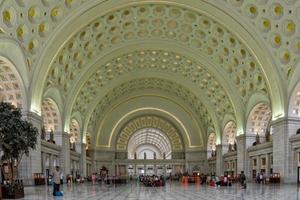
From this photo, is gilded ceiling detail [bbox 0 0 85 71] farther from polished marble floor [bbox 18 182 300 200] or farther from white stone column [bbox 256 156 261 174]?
white stone column [bbox 256 156 261 174]

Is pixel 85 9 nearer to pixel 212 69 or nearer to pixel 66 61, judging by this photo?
pixel 66 61

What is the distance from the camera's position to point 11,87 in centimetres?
3356

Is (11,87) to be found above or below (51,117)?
above

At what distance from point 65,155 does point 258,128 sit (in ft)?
73.8

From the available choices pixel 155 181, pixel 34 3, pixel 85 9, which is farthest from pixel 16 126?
pixel 155 181

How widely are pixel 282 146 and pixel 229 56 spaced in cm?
1135

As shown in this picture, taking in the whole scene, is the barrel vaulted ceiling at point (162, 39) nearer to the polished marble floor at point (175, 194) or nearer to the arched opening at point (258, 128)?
the arched opening at point (258, 128)

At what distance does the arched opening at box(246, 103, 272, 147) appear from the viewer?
1879 inches

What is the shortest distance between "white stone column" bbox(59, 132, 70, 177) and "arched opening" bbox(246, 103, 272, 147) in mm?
20834

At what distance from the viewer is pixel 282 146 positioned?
38156 mm

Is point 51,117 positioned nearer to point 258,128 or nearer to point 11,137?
point 258,128

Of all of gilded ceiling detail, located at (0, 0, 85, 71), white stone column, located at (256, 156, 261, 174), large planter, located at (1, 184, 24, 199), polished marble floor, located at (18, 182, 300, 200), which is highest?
gilded ceiling detail, located at (0, 0, 85, 71)

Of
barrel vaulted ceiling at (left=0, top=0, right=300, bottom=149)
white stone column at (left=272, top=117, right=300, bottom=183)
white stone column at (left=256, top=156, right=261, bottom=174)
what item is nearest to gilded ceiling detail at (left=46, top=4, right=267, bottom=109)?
barrel vaulted ceiling at (left=0, top=0, right=300, bottom=149)

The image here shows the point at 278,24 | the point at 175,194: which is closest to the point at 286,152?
the point at 278,24
